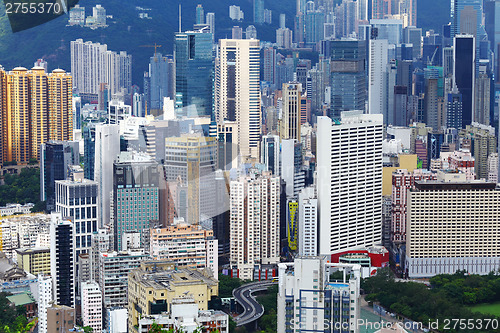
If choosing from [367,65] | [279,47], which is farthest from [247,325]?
[279,47]

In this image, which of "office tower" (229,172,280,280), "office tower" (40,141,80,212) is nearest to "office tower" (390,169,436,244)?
"office tower" (229,172,280,280)

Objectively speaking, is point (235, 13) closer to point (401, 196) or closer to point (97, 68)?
point (97, 68)

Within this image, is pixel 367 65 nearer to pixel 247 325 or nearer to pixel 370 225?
pixel 370 225

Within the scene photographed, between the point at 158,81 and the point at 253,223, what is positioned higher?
the point at 158,81


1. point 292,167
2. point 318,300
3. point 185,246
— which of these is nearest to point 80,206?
point 185,246

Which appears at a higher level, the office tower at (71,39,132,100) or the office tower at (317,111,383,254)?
the office tower at (71,39,132,100)

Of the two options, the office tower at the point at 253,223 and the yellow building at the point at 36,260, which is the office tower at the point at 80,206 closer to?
the yellow building at the point at 36,260

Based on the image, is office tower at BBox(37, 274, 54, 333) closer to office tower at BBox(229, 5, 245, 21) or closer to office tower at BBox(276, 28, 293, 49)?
office tower at BBox(229, 5, 245, 21)

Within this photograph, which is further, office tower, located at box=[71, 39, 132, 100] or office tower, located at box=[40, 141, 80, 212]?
office tower, located at box=[71, 39, 132, 100]
